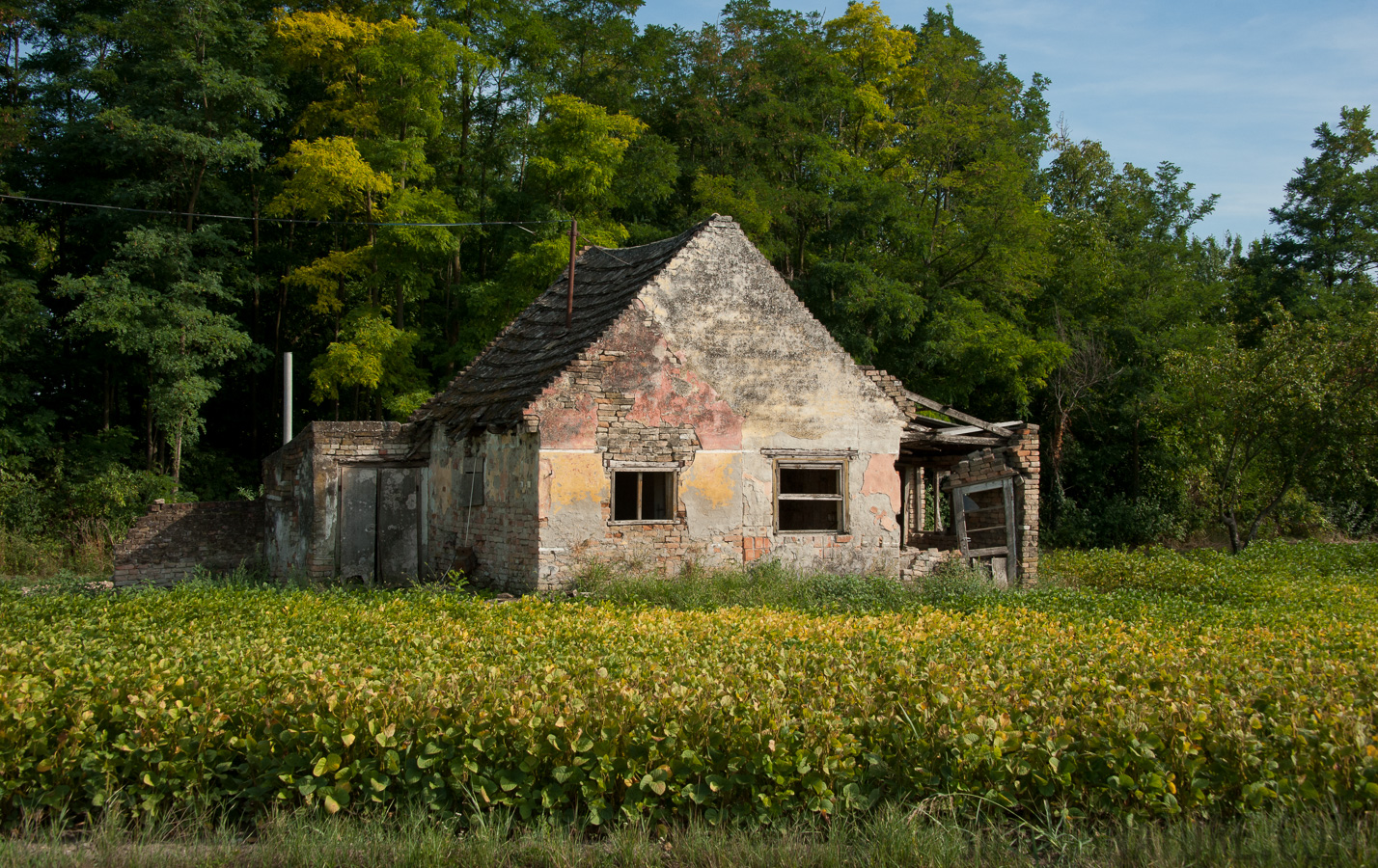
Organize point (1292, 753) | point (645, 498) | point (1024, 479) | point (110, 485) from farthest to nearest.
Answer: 1. point (110, 485)
2. point (645, 498)
3. point (1024, 479)
4. point (1292, 753)

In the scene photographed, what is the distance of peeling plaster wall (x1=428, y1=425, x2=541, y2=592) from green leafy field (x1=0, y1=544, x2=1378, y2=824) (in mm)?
5449

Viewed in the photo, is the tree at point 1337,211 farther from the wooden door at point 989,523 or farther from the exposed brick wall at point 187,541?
the exposed brick wall at point 187,541

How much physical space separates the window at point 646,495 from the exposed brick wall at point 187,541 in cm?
656

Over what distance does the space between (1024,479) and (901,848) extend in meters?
11.7

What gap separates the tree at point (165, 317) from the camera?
20.3 m

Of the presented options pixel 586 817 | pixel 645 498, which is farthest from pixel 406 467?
pixel 586 817

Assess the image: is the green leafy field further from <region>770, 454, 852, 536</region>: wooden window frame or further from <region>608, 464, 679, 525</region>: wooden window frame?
<region>770, 454, 852, 536</region>: wooden window frame

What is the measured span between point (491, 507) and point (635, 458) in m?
2.37

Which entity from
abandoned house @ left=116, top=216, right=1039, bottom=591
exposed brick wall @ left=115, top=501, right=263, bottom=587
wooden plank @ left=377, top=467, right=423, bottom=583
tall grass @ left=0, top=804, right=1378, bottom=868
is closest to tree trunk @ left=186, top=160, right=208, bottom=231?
exposed brick wall @ left=115, top=501, right=263, bottom=587

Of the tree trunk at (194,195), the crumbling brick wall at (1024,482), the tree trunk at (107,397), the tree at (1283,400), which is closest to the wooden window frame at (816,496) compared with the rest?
the crumbling brick wall at (1024,482)

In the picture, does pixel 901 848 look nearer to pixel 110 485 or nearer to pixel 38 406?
pixel 110 485

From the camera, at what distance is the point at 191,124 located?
22266mm

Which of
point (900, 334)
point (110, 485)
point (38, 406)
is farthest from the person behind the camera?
point (900, 334)

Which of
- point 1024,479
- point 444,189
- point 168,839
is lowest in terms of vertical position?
point 168,839
